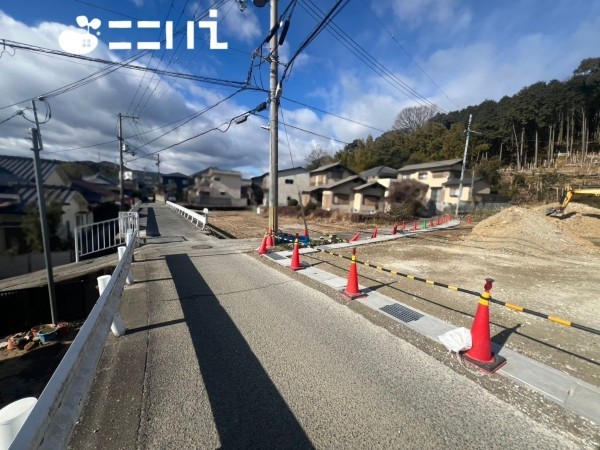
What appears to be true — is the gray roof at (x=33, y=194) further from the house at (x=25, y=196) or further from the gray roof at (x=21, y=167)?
the gray roof at (x=21, y=167)

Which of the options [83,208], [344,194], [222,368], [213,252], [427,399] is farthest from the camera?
[344,194]

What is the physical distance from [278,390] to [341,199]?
29.3 m

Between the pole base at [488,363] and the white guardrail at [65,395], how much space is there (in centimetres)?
395

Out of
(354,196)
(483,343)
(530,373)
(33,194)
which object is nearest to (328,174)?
(354,196)

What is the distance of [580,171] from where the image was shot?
39.4 meters

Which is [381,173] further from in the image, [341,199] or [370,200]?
[341,199]

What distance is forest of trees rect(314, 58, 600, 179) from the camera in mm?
45469

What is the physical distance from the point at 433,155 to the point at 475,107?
85.8ft

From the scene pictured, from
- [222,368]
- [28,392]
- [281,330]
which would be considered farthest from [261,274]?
[28,392]

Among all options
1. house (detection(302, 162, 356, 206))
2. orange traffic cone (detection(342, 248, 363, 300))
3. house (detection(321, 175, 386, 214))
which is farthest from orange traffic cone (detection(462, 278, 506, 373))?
house (detection(302, 162, 356, 206))

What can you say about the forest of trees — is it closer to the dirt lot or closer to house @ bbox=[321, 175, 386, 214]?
house @ bbox=[321, 175, 386, 214]

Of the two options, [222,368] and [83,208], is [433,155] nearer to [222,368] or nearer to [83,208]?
[83,208]

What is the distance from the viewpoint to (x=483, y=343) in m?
3.30

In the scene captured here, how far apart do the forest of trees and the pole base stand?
160ft
